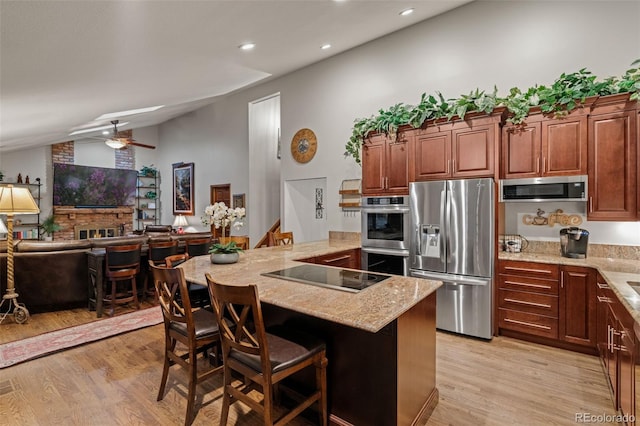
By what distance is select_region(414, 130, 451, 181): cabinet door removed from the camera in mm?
3725

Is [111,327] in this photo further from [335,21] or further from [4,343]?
[335,21]

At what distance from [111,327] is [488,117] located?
16.1 feet

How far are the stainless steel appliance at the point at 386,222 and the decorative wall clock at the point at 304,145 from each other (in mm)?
1731

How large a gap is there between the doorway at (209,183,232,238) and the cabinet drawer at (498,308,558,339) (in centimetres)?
662

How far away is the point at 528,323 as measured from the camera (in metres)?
3.29

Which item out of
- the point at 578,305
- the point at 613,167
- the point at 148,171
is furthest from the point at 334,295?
the point at 148,171

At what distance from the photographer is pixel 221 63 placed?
4.79 meters

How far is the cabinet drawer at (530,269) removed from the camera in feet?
10.3

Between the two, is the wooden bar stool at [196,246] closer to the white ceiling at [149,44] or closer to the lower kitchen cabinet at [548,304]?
the white ceiling at [149,44]

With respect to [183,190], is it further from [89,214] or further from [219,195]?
[89,214]

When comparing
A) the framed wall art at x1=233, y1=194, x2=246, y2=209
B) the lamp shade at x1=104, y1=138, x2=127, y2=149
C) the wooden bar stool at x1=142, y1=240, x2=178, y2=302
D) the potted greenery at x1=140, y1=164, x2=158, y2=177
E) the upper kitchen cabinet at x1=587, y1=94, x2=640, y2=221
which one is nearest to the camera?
the upper kitchen cabinet at x1=587, y1=94, x2=640, y2=221

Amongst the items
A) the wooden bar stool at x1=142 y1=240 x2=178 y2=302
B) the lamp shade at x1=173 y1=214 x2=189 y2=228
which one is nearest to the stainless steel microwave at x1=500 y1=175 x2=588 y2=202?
the wooden bar stool at x1=142 y1=240 x2=178 y2=302

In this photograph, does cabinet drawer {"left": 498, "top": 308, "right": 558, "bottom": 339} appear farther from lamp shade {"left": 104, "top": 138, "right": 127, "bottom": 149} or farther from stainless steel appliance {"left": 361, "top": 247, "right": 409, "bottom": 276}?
lamp shade {"left": 104, "top": 138, "right": 127, "bottom": 149}

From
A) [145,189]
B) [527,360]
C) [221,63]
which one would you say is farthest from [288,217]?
[145,189]
